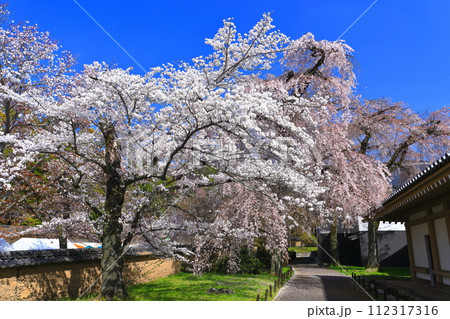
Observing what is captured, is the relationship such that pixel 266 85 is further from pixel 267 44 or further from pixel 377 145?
pixel 377 145

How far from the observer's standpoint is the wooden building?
8043 mm

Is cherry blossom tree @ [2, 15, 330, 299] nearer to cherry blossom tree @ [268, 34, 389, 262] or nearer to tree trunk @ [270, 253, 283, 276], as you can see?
cherry blossom tree @ [268, 34, 389, 262]

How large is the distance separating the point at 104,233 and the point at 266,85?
8.20 metres

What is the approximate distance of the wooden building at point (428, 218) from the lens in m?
8.04

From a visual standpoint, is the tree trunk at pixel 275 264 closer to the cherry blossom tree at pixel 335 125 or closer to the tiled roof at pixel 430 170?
the cherry blossom tree at pixel 335 125

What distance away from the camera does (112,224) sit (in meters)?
9.27

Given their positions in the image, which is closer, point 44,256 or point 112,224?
point 112,224

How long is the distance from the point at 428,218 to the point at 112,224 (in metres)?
10.3

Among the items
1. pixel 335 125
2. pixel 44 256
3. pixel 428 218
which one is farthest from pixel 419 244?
Result: pixel 44 256

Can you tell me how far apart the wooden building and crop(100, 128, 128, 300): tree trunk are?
303 inches

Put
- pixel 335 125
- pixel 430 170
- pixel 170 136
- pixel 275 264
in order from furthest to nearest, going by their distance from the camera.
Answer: pixel 275 264
pixel 335 125
pixel 170 136
pixel 430 170

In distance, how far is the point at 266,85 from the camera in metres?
13.6

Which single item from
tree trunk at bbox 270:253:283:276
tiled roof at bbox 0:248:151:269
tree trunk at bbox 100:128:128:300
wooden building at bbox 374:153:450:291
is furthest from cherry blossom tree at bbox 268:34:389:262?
tiled roof at bbox 0:248:151:269

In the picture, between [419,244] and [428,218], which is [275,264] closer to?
[419,244]
